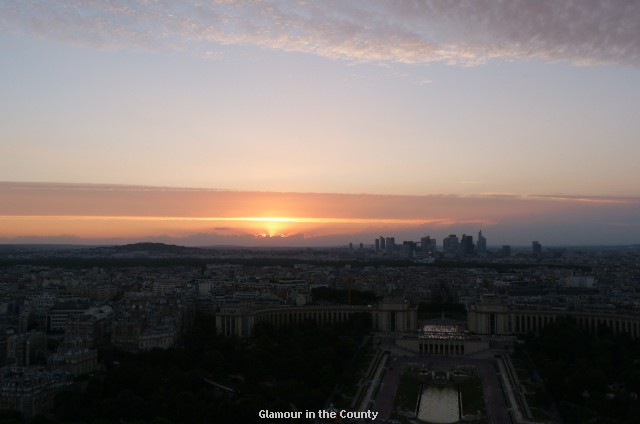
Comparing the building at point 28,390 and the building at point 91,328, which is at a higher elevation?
the building at point 91,328

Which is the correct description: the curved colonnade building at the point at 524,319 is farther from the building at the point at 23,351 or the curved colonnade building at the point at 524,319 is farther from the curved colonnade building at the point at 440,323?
the building at the point at 23,351

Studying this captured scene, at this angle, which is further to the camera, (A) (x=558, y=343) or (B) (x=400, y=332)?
(B) (x=400, y=332)

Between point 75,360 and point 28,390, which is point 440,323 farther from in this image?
point 28,390

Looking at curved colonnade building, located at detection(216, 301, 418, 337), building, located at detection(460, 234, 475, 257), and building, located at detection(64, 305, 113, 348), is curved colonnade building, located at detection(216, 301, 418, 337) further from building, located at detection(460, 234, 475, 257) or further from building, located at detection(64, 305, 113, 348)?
building, located at detection(460, 234, 475, 257)

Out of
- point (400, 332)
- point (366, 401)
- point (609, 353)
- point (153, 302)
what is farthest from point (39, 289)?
point (609, 353)

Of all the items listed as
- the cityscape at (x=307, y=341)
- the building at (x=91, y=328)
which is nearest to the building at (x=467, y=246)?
the cityscape at (x=307, y=341)

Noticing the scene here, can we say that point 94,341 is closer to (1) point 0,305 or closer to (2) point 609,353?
(1) point 0,305

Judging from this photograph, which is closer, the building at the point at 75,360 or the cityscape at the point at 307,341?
the cityscape at the point at 307,341

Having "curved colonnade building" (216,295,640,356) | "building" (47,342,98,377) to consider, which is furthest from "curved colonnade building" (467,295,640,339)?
"building" (47,342,98,377)

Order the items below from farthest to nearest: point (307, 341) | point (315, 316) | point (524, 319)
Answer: point (315, 316) → point (524, 319) → point (307, 341)

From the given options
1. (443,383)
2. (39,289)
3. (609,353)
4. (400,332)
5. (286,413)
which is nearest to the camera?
(286,413)

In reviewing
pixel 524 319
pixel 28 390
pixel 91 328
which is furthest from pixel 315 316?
pixel 28 390
